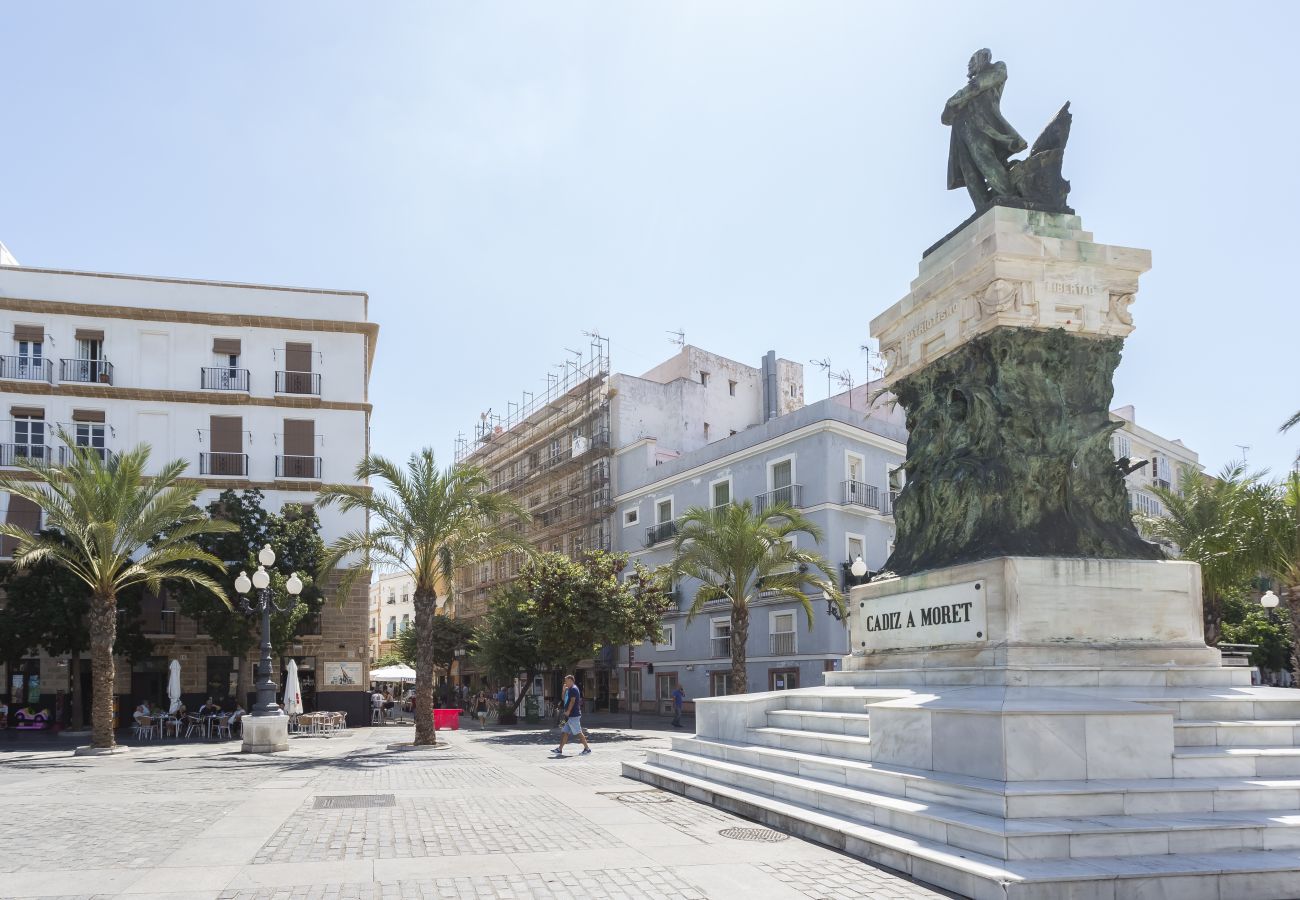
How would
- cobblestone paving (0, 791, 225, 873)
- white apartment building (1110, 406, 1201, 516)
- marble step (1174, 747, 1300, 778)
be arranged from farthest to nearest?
white apartment building (1110, 406, 1201, 516)
cobblestone paving (0, 791, 225, 873)
marble step (1174, 747, 1300, 778)

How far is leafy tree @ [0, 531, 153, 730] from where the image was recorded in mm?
27219

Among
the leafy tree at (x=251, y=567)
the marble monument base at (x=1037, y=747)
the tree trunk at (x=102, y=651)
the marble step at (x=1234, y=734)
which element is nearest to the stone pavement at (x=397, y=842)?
the marble monument base at (x=1037, y=747)

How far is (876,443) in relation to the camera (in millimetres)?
35906

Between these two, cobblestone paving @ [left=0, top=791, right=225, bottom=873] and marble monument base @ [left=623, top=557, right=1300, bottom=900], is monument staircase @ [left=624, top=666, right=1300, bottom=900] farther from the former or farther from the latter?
cobblestone paving @ [left=0, top=791, right=225, bottom=873]

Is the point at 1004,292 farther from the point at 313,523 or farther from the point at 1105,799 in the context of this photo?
the point at 313,523

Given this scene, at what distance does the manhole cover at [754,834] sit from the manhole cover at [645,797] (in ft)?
7.43

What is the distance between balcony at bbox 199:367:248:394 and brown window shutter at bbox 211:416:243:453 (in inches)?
44.2

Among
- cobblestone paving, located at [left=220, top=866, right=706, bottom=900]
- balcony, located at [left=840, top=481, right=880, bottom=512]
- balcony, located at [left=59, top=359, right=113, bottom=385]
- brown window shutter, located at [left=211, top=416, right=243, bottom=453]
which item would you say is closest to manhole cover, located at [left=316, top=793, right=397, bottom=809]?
cobblestone paving, located at [left=220, top=866, right=706, bottom=900]

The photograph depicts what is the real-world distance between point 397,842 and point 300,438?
91.3ft

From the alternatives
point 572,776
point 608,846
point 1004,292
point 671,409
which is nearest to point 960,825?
point 608,846

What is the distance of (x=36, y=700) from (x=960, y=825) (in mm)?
32829

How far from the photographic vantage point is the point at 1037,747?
729 centimetres

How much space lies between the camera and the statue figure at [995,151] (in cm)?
1147

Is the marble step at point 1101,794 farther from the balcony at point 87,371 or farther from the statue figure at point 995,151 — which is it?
the balcony at point 87,371
